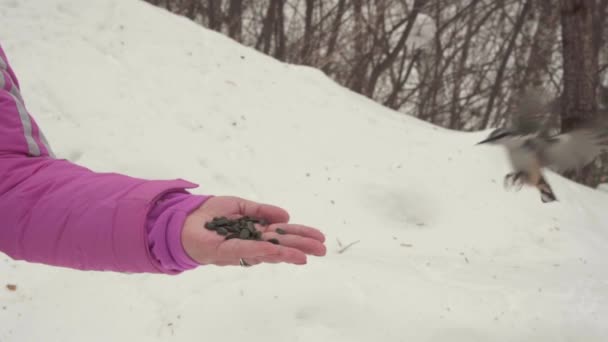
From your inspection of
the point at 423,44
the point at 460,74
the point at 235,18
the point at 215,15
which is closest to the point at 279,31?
the point at 235,18

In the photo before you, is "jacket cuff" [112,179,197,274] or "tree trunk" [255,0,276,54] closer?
"jacket cuff" [112,179,197,274]

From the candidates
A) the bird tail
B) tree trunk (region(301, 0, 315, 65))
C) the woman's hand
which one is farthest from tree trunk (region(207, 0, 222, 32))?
the woman's hand

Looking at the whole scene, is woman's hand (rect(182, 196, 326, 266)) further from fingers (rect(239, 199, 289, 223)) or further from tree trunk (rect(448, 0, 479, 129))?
tree trunk (rect(448, 0, 479, 129))

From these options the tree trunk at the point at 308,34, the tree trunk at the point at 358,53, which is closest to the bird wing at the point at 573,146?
the tree trunk at the point at 308,34

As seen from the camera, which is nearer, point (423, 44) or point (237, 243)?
point (237, 243)

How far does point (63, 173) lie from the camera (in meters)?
1.07

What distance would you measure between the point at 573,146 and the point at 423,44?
580 cm

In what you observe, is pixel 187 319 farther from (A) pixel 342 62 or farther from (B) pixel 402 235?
(A) pixel 342 62

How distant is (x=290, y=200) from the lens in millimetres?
2426

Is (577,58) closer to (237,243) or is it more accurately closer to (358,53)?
(237,243)

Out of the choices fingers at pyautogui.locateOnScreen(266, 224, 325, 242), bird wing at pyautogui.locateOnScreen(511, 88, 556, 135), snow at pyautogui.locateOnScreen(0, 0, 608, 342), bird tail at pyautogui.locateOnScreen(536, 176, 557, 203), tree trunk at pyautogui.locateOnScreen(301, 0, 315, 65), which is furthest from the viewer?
tree trunk at pyautogui.locateOnScreen(301, 0, 315, 65)

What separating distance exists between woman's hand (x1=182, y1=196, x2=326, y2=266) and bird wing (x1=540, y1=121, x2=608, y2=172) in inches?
29.6

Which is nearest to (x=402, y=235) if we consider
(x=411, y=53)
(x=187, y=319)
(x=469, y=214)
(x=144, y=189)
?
(x=469, y=214)

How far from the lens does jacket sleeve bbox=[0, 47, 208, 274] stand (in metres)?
0.98
